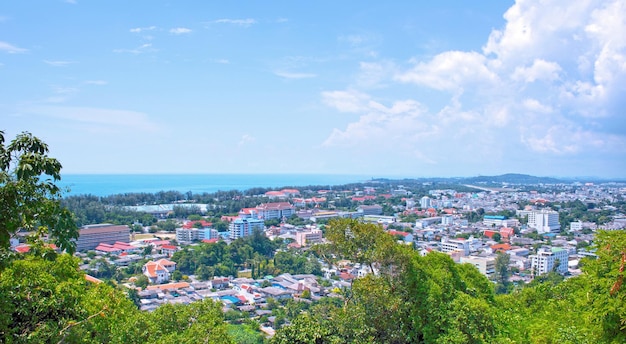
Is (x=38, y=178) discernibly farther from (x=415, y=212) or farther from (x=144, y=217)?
(x=415, y=212)

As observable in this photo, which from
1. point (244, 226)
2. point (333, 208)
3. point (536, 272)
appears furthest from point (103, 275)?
point (333, 208)

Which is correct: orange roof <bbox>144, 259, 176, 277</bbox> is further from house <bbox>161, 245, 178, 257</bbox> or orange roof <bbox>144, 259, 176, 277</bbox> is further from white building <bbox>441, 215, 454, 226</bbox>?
white building <bbox>441, 215, 454, 226</bbox>

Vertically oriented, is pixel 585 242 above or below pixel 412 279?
below

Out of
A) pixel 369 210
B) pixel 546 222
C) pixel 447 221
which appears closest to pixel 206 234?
pixel 447 221

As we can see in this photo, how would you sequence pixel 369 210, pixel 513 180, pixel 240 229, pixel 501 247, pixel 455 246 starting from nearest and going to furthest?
pixel 455 246, pixel 501 247, pixel 240 229, pixel 369 210, pixel 513 180

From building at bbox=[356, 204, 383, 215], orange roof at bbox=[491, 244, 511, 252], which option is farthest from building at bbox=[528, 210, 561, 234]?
building at bbox=[356, 204, 383, 215]

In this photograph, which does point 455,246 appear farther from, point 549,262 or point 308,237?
point 308,237
